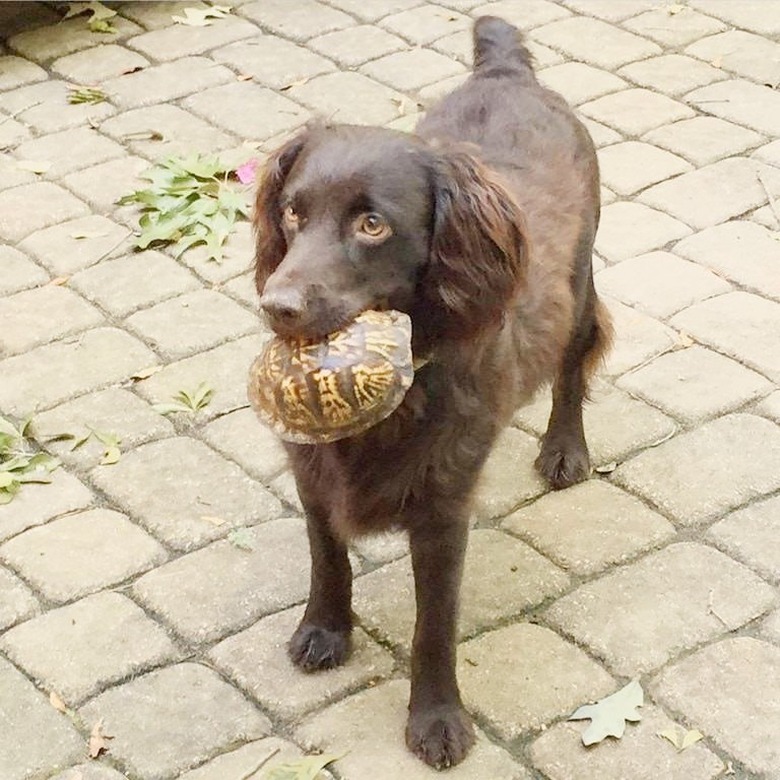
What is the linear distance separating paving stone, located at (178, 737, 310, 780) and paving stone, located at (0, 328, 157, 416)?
148 cm

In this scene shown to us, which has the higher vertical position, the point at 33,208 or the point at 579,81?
the point at 579,81

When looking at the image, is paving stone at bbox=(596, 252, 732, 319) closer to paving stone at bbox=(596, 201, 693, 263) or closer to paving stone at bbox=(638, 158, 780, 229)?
paving stone at bbox=(596, 201, 693, 263)

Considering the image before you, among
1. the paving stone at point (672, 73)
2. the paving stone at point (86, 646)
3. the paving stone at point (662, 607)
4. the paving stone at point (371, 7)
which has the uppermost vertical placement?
the paving stone at point (672, 73)

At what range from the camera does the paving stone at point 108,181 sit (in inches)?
206

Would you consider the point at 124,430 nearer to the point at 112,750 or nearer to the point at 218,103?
the point at 112,750

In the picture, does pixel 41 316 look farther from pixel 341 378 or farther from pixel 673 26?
pixel 673 26

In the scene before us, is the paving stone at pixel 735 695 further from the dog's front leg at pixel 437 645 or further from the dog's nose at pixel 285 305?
the dog's nose at pixel 285 305

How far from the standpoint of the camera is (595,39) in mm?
6379

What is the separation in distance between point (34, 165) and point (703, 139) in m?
2.59

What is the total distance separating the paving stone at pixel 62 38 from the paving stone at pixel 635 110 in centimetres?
218

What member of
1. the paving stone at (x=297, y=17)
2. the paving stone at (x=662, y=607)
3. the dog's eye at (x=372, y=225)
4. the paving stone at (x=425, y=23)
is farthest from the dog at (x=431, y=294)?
the paving stone at (x=297, y=17)

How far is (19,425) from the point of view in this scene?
4137mm

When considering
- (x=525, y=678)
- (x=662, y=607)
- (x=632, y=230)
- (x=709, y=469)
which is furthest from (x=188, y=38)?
(x=525, y=678)

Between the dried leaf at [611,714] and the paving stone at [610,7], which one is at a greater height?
the paving stone at [610,7]
